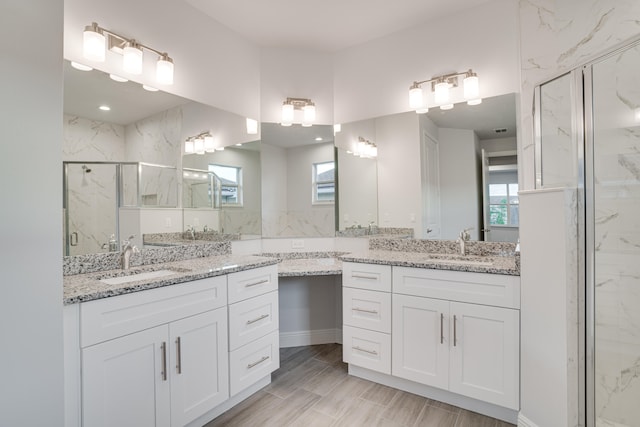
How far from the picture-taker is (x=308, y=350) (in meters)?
2.86

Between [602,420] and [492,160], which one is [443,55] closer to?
[492,160]

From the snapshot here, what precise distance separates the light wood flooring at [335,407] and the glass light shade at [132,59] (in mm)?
2180

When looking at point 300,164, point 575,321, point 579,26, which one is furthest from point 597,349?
point 300,164

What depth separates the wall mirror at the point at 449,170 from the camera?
229 cm

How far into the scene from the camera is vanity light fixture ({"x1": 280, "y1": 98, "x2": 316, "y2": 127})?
2.91 metres

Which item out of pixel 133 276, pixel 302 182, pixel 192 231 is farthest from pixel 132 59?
pixel 302 182

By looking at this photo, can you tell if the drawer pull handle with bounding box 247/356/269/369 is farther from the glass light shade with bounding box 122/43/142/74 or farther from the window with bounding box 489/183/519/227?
the glass light shade with bounding box 122/43/142/74

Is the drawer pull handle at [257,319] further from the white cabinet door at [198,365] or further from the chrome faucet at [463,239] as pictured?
the chrome faucet at [463,239]

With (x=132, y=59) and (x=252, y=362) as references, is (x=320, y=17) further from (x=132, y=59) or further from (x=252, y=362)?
(x=252, y=362)

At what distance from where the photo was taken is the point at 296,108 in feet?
9.59

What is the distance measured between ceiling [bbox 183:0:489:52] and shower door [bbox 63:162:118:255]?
Result: 1.46 metres

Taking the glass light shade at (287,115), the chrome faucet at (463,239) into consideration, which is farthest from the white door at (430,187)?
the glass light shade at (287,115)

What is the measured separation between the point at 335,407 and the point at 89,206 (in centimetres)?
191

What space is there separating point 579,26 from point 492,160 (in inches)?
34.6
